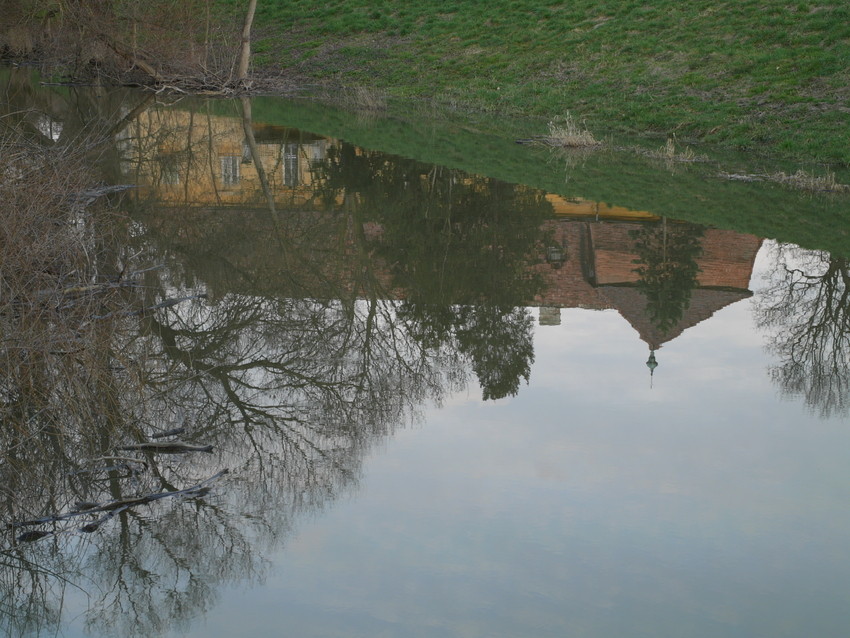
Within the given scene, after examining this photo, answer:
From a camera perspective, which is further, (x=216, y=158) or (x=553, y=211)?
(x=216, y=158)

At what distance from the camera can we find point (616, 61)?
3400cm

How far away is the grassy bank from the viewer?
89.0 feet

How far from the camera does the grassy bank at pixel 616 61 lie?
27.1 m

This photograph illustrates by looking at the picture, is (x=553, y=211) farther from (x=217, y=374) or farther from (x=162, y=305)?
(x=217, y=374)

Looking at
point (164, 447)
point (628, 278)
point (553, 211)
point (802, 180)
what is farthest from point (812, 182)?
point (164, 447)

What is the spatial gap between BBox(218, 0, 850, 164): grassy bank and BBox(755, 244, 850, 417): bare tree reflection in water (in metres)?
9.01

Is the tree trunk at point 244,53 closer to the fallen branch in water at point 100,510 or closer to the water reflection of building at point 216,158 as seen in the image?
the water reflection of building at point 216,158

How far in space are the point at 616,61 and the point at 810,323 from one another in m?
22.4

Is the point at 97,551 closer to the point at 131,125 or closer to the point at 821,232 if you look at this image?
the point at 821,232

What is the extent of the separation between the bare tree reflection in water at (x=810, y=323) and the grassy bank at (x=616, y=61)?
29.6ft

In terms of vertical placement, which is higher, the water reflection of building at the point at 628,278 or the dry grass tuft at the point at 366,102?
the dry grass tuft at the point at 366,102

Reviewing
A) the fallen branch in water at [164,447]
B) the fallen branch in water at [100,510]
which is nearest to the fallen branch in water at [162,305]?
the fallen branch in water at [164,447]

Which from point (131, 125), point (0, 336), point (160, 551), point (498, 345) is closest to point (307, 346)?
point (498, 345)

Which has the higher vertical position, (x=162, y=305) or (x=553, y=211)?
(x=553, y=211)
